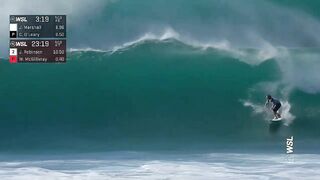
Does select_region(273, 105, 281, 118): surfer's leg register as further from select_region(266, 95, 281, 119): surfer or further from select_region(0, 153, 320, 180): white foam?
select_region(0, 153, 320, 180): white foam

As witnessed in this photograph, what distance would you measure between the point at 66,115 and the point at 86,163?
335mm

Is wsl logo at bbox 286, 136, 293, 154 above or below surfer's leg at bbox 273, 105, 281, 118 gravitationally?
below

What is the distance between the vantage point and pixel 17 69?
3982mm

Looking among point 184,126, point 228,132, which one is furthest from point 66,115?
point 228,132

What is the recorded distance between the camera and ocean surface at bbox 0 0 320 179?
12.9 ft

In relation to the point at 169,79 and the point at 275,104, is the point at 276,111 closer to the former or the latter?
the point at 275,104

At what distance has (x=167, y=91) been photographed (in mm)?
3965

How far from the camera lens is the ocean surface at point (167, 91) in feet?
12.9

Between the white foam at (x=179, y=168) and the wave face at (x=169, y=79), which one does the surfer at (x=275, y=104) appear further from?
the white foam at (x=179, y=168)
